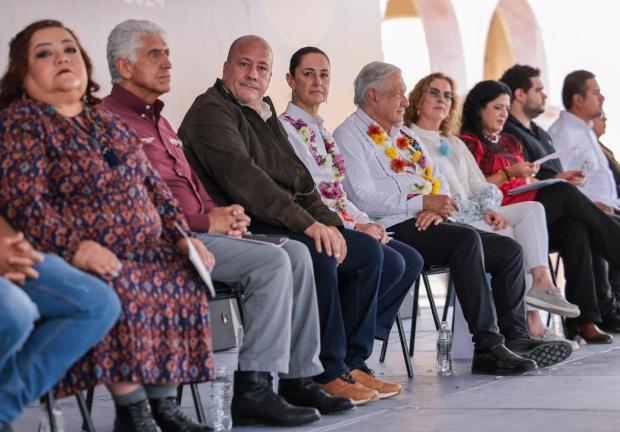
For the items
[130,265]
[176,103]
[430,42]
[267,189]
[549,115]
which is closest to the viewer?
[130,265]

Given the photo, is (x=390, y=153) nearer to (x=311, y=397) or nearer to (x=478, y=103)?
(x=478, y=103)

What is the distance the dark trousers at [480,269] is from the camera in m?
4.24

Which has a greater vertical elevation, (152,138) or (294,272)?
(152,138)

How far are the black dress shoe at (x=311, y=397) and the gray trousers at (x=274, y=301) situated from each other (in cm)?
7

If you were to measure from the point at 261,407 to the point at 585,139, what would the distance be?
3854 mm

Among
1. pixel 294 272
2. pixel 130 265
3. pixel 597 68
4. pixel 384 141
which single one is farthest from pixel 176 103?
pixel 597 68

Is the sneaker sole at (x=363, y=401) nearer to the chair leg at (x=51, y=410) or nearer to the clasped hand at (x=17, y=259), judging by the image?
the chair leg at (x=51, y=410)

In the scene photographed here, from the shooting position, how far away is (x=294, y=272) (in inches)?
129

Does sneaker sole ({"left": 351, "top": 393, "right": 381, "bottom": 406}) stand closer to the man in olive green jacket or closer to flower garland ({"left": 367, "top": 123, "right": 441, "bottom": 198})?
the man in olive green jacket

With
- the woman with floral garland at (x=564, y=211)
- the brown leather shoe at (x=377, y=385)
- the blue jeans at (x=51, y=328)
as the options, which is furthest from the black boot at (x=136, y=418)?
the woman with floral garland at (x=564, y=211)

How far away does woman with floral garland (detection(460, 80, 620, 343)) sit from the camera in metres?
5.27

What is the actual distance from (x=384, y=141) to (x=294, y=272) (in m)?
1.43

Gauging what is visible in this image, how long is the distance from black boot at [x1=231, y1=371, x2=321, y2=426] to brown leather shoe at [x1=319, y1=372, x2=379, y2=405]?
0.99ft

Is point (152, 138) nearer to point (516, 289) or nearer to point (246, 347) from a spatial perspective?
point (246, 347)
